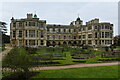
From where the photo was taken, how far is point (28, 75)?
12156 mm

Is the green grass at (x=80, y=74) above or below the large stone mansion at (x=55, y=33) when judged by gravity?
below

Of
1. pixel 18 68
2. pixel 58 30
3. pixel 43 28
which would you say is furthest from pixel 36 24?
pixel 18 68

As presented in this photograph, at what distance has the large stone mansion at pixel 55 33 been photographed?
4334cm

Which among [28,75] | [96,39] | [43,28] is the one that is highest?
[43,28]

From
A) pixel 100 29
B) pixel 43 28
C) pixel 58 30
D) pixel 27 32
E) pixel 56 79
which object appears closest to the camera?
pixel 56 79

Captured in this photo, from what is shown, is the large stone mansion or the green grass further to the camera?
the large stone mansion

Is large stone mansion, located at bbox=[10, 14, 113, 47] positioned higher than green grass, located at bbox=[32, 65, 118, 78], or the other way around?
large stone mansion, located at bbox=[10, 14, 113, 47]

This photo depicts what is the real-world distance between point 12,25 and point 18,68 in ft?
119

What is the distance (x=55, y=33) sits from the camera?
61219 millimetres

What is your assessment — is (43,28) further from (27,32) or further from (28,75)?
(28,75)

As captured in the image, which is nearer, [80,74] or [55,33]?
[80,74]

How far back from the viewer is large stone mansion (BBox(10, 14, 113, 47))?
4334cm

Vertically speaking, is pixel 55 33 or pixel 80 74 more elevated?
pixel 55 33

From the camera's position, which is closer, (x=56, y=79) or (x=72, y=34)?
(x=56, y=79)
